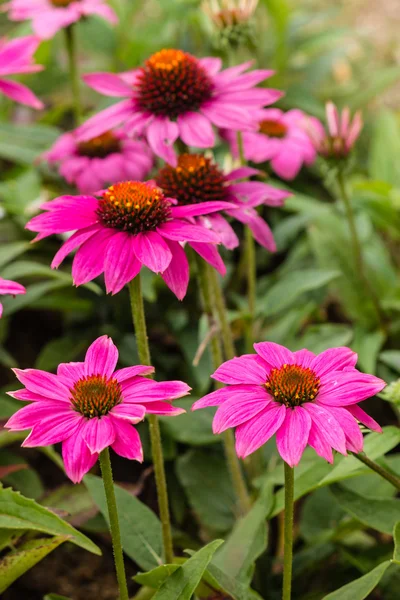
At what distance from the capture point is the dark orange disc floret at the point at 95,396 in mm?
691

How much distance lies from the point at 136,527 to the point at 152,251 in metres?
0.37

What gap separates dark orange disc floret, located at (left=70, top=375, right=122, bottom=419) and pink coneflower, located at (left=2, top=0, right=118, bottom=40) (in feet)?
3.01

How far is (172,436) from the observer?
1.25m

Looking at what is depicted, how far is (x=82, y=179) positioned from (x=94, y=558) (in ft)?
2.15

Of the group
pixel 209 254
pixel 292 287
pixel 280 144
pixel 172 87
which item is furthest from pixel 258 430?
pixel 280 144

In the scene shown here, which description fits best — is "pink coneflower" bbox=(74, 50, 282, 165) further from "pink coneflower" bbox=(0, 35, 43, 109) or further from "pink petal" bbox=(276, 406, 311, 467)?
"pink petal" bbox=(276, 406, 311, 467)

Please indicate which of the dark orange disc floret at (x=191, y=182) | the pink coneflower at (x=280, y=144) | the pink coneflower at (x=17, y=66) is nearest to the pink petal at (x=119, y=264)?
the dark orange disc floret at (x=191, y=182)

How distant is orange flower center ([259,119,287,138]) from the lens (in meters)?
1.56

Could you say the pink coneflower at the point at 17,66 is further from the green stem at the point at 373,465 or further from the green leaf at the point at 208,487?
the green stem at the point at 373,465

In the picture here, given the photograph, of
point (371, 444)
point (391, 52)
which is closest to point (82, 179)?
point (371, 444)

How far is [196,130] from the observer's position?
1.03m

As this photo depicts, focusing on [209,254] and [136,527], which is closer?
[209,254]

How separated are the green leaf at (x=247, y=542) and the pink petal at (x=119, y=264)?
382mm

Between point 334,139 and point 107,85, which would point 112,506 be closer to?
point 107,85
